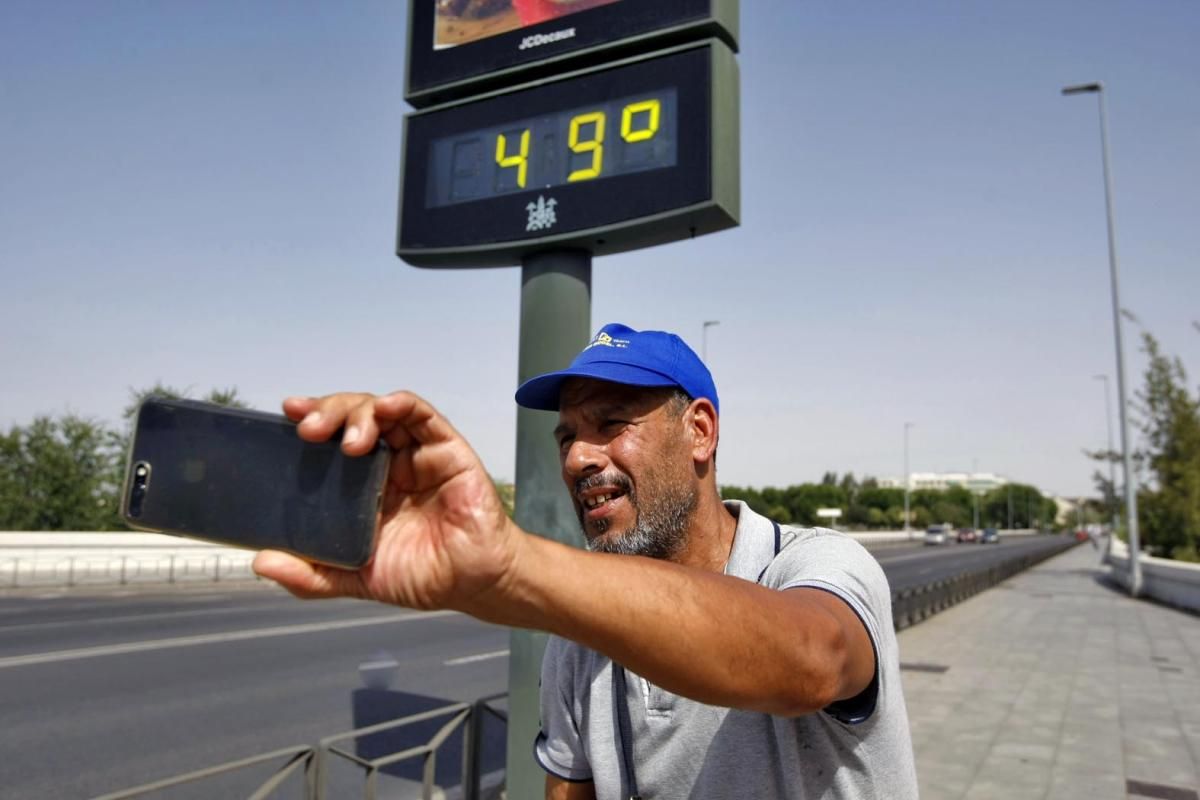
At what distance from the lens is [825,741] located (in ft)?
5.58

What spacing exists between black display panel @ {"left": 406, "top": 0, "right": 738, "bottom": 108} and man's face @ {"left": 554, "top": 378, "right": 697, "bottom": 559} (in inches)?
137

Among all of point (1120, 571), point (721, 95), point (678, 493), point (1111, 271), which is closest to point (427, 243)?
point (721, 95)

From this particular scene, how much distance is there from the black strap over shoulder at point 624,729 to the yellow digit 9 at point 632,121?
351 centimetres

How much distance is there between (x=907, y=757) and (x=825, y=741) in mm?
205

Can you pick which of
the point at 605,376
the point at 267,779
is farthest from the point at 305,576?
the point at 267,779

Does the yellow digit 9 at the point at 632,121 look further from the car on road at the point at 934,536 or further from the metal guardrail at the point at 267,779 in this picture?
the car on road at the point at 934,536

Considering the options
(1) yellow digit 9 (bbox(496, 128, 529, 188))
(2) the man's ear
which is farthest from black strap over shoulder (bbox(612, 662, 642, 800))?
(1) yellow digit 9 (bbox(496, 128, 529, 188))

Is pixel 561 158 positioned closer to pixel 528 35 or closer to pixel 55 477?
pixel 528 35

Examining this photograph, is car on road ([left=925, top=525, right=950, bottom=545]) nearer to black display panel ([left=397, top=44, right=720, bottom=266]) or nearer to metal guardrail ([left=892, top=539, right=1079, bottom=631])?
metal guardrail ([left=892, top=539, right=1079, bottom=631])

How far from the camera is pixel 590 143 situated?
5.02 m

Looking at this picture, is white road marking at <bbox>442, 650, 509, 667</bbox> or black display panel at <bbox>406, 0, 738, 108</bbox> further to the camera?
white road marking at <bbox>442, 650, 509, 667</bbox>

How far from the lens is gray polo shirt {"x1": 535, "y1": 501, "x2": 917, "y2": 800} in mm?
1641

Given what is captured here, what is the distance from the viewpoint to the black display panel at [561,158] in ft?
15.7

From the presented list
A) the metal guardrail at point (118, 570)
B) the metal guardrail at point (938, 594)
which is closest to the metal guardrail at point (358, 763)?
the metal guardrail at point (938, 594)
